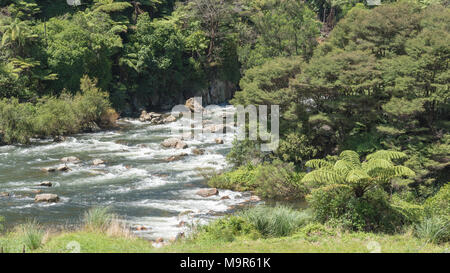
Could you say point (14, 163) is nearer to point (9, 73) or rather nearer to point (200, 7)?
point (9, 73)

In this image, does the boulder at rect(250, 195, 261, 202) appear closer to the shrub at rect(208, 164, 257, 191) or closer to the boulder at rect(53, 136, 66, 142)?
the shrub at rect(208, 164, 257, 191)

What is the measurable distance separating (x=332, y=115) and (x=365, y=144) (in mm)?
2199

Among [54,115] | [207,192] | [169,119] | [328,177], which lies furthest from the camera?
[169,119]

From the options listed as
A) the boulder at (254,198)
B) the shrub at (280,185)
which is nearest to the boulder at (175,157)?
the shrub at (280,185)

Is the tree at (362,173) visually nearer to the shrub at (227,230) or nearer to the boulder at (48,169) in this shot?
the shrub at (227,230)

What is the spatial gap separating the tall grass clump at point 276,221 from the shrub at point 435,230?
306 cm

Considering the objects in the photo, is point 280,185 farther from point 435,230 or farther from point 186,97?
point 186,97

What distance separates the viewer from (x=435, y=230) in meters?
11.5

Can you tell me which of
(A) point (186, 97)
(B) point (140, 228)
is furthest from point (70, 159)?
(A) point (186, 97)

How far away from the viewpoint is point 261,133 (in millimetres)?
24094

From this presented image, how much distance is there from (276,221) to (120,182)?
43.5ft

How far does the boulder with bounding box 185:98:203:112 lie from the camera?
47469mm

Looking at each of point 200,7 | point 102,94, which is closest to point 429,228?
point 102,94

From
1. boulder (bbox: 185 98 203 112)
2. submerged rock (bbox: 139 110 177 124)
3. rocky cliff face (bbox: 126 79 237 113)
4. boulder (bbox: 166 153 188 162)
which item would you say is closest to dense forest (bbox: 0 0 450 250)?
rocky cliff face (bbox: 126 79 237 113)
